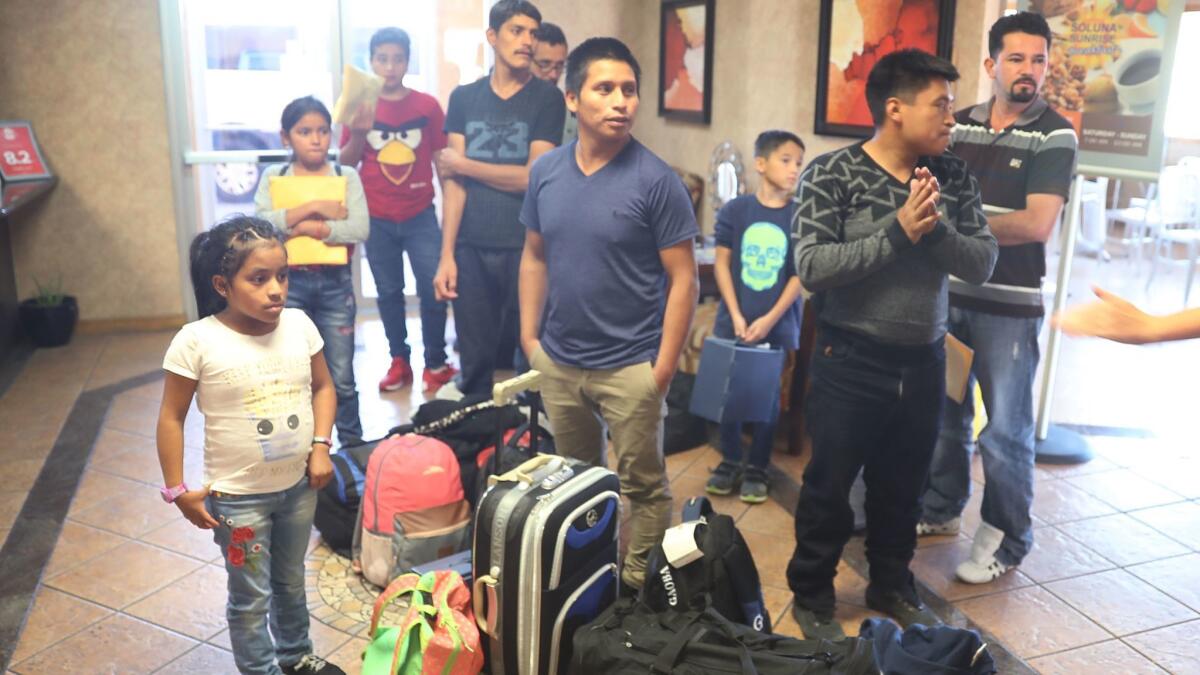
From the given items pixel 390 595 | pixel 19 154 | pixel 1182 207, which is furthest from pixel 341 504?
pixel 1182 207

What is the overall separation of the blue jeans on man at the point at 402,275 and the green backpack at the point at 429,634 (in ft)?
7.99

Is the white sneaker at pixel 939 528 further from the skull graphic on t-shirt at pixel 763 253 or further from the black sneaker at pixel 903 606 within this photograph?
the skull graphic on t-shirt at pixel 763 253

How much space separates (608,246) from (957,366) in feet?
3.83

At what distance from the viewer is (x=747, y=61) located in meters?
5.13

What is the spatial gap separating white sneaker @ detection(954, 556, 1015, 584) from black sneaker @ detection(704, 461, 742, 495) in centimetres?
89

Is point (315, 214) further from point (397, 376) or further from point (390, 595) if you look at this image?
point (397, 376)

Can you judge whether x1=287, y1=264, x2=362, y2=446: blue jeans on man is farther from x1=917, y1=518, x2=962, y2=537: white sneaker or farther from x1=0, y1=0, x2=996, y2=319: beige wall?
x1=0, y1=0, x2=996, y2=319: beige wall

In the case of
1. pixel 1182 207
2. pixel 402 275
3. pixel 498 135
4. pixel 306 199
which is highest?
pixel 498 135

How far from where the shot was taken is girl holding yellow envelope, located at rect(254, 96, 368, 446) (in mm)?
3467

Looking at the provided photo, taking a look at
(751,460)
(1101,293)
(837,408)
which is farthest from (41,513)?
(1101,293)

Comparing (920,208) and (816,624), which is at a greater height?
(920,208)

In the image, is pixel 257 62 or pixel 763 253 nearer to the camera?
pixel 763 253

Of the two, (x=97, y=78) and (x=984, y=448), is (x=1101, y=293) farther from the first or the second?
(x=97, y=78)

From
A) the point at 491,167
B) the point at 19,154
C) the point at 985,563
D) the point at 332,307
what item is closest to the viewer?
the point at 985,563
